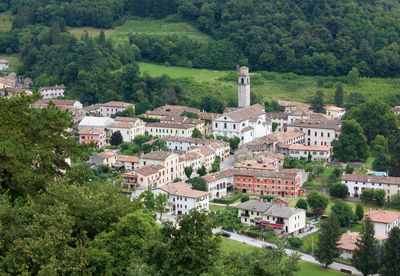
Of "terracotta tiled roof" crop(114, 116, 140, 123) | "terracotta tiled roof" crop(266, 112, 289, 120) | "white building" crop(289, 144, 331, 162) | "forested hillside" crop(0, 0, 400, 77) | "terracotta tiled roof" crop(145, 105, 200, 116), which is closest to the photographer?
"white building" crop(289, 144, 331, 162)

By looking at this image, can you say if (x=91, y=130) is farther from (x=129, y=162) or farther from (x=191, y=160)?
(x=191, y=160)

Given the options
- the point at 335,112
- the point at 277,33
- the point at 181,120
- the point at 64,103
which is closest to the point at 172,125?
the point at 181,120

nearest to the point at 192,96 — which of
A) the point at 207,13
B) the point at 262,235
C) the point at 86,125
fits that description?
the point at 86,125

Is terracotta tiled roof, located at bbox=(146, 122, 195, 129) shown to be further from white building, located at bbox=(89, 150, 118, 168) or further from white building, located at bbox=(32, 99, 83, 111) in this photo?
white building, located at bbox=(32, 99, 83, 111)

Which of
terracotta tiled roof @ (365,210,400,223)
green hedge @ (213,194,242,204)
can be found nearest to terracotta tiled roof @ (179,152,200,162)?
green hedge @ (213,194,242,204)

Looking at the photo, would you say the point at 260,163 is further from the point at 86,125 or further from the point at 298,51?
the point at 298,51

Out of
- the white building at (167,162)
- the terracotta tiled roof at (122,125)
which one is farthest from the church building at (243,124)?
the white building at (167,162)
